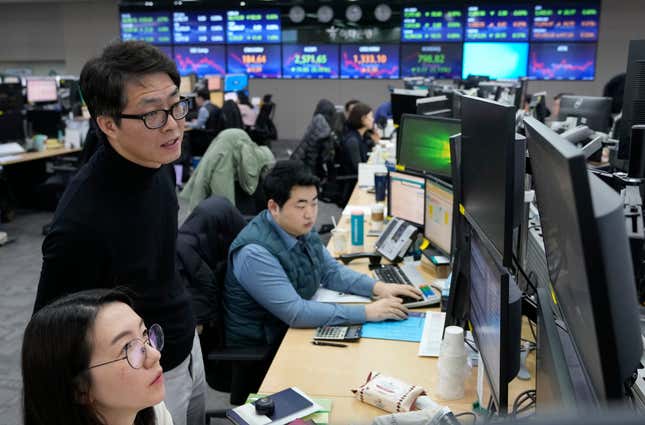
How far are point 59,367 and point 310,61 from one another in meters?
10.6

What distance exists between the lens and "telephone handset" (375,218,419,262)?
114 inches

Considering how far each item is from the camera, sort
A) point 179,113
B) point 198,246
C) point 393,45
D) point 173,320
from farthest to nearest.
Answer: point 393,45, point 198,246, point 173,320, point 179,113

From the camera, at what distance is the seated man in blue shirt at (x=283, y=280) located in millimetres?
2158

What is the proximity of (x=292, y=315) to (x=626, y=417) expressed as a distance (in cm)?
197

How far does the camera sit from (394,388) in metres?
1.63

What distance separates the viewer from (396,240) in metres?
2.92

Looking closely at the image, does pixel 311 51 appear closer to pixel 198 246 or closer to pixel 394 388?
pixel 198 246

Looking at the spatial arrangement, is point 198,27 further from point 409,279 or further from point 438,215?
point 409,279

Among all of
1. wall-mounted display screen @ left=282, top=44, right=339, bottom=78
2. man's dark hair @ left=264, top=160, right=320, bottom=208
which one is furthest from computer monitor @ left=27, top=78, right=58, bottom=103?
man's dark hair @ left=264, top=160, right=320, bottom=208

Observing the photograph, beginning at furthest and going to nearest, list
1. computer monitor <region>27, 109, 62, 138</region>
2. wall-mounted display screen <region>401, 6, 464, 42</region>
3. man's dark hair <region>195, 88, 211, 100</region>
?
wall-mounted display screen <region>401, 6, 464, 42</region> → man's dark hair <region>195, 88, 211, 100</region> → computer monitor <region>27, 109, 62, 138</region>

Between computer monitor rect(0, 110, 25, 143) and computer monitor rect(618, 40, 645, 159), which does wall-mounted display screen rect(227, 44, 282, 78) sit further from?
computer monitor rect(618, 40, 645, 159)

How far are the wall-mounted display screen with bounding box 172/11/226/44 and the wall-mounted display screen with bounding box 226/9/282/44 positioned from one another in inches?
6.8

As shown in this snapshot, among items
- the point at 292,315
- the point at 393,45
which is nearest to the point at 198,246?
the point at 292,315

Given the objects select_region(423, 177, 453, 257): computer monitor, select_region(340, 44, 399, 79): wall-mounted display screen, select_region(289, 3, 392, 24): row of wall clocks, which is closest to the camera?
select_region(423, 177, 453, 257): computer monitor
